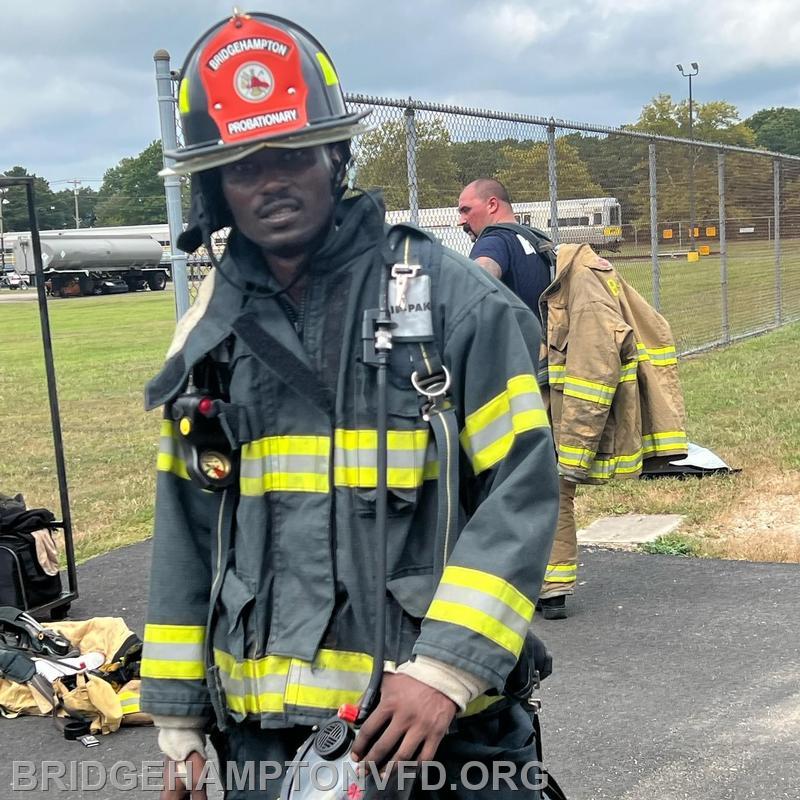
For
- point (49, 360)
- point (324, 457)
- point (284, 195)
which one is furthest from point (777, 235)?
point (324, 457)

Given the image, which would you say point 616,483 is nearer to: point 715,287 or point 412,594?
point 412,594

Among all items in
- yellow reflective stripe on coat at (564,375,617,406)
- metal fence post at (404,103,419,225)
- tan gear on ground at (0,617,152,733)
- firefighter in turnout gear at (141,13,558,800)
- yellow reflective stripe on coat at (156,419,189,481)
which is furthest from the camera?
metal fence post at (404,103,419,225)

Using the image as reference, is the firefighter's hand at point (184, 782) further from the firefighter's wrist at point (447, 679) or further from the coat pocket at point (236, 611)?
the firefighter's wrist at point (447, 679)

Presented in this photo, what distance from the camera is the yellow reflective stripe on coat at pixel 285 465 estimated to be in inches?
77.4

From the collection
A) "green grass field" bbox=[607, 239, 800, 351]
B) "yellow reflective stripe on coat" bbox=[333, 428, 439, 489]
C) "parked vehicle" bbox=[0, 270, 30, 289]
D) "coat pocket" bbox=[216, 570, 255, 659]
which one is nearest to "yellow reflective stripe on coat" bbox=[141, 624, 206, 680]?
"coat pocket" bbox=[216, 570, 255, 659]

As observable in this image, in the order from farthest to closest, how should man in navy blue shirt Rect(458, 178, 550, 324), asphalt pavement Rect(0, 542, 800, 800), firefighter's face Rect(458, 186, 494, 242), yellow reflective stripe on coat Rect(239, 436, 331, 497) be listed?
firefighter's face Rect(458, 186, 494, 242), man in navy blue shirt Rect(458, 178, 550, 324), asphalt pavement Rect(0, 542, 800, 800), yellow reflective stripe on coat Rect(239, 436, 331, 497)

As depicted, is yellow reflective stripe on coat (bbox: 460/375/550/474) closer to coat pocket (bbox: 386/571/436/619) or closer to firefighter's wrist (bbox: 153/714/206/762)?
coat pocket (bbox: 386/571/436/619)

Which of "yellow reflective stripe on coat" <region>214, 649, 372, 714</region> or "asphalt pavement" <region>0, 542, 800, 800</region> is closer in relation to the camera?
"yellow reflective stripe on coat" <region>214, 649, 372, 714</region>

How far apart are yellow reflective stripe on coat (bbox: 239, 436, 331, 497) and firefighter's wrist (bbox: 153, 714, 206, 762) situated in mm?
502

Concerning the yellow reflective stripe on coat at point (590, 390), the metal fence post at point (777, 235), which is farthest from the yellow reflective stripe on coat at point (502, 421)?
the metal fence post at point (777, 235)

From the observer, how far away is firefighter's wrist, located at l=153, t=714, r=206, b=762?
84.6 inches

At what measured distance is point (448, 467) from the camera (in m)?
1.88

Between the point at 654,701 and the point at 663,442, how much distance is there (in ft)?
5.16

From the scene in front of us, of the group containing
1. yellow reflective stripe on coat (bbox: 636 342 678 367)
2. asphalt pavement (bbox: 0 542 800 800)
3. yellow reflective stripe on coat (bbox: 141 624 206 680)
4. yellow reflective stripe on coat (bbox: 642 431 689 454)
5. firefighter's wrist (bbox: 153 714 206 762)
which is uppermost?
yellow reflective stripe on coat (bbox: 636 342 678 367)
